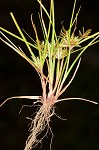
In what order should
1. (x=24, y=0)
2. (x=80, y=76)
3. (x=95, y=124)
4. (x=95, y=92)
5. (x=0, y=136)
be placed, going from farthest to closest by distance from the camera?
1. (x=24, y=0)
2. (x=80, y=76)
3. (x=95, y=92)
4. (x=95, y=124)
5. (x=0, y=136)

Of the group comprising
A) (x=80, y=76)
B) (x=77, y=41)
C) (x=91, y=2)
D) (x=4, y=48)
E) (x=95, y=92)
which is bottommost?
(x=77, y=41)

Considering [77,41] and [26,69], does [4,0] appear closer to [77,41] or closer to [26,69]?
[26,69]

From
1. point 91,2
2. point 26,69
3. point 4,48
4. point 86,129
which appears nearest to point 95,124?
point 86,129

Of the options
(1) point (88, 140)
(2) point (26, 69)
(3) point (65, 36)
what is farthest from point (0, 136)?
(3) point (65, 36)

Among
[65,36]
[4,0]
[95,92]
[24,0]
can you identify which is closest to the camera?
[65,36]

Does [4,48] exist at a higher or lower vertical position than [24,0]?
lower

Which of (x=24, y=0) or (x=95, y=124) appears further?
(x=24, y=0)

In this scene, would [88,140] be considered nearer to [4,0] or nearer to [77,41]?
[4,0]
